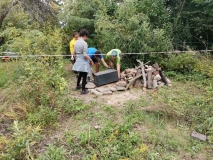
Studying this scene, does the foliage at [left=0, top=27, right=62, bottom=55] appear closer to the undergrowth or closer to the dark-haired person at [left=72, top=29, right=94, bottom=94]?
the undergrowth

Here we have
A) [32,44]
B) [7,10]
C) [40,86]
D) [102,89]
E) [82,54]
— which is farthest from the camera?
[7,10]

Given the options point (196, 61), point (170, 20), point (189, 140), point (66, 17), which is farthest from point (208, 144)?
point (66, 17)

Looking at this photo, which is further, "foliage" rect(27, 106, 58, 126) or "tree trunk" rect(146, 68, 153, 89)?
"tree trunk" rect(146, 68, 153, 89)

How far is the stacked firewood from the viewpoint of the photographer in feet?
→ 18.1

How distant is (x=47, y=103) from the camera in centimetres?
405

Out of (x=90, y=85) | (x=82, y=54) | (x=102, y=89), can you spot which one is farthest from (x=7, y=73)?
(x=102, y=89)

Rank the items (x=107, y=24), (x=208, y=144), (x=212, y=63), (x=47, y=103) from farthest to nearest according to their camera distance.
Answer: (x=107, y=24), (x=212, y=63), (x=47, y=103), (x=208, y=144)

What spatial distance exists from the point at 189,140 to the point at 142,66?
2.83 m

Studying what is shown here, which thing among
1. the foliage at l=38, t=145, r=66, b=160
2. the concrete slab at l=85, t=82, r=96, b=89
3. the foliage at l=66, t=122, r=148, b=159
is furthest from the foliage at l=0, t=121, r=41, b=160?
the concrete slab at l=85, t=82, r=96, b=89

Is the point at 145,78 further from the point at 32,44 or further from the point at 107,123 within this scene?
the point at 32,44

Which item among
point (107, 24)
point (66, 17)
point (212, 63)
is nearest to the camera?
point (212, 63)

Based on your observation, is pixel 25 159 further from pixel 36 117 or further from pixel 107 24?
pixel 107 24

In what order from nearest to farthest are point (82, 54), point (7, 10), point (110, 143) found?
point (110, 143)
point (82, 54)
point (7, 10)

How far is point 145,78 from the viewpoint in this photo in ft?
18.3
